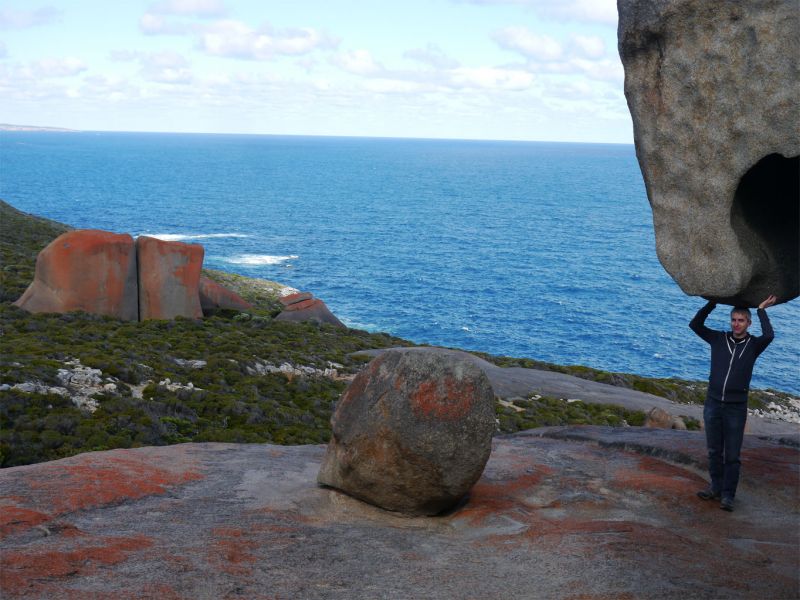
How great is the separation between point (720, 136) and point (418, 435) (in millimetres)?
6672

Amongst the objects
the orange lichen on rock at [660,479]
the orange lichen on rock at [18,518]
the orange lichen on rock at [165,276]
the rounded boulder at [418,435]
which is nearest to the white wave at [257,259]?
the orange lichen on rock at [165,276]

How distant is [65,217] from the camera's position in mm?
127500

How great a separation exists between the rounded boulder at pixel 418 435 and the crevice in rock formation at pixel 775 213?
5040 millimetres

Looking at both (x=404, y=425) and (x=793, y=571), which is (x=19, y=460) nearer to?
(x=404, y=425)

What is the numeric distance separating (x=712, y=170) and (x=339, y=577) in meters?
8.03

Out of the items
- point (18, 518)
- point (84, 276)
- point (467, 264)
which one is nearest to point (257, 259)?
point (467, 264)

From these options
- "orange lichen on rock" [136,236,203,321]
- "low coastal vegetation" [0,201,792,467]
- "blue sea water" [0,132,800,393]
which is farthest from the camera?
"blue sea water" [0,132,800,393]

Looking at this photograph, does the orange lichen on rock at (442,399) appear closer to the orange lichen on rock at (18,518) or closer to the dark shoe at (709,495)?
the dark shoe at (709,495)

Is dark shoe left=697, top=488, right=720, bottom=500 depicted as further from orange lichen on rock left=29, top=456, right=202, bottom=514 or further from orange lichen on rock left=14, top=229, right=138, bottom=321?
A: orange lichen on rock left=14, top=229, right=138, bottom=321

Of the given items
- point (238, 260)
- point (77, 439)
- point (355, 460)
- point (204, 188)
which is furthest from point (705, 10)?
point (204, 188)

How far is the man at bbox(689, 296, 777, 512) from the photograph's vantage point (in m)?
12.8

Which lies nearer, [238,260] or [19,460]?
[19,460]

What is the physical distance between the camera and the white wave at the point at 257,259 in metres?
92.0

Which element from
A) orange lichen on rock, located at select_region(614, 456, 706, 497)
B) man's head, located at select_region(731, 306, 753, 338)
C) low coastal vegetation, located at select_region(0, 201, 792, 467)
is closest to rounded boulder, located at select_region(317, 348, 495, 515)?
orange lichen on rock, located at select_region(614, 456, 706, 497)
